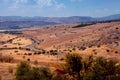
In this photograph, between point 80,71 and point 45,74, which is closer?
point 45,74

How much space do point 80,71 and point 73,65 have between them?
3.20 ft

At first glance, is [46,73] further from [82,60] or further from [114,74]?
[114,74]

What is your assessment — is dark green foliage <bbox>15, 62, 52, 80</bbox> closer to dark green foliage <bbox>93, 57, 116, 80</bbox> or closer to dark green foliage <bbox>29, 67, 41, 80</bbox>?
dark green foliage <bbox>29, 67, 41, 80</bbox>

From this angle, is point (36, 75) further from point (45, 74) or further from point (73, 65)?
point (73, 65)

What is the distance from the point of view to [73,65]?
3059 cm

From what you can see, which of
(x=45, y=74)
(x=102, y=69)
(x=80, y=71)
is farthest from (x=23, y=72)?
(x=102, y=69)

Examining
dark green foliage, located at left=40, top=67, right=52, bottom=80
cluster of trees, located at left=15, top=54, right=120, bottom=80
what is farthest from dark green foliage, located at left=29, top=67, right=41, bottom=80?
dark green foliage, located at left=40, top=67, right=52, bottom=80

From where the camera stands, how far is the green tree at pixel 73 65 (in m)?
30.5

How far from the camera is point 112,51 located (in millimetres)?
86500

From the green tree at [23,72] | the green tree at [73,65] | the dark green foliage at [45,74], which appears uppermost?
the green tree at [73,65]

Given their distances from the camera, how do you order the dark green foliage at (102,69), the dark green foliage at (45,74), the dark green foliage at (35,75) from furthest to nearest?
the dark green foliage at (35,75) → the dark green foliage at (45,74) → the dark green foliage at (102,69)

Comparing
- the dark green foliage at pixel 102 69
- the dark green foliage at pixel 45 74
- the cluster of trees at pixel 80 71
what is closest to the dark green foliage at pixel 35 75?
the cluster of trees at pixel 80 71

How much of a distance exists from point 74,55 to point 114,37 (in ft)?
402

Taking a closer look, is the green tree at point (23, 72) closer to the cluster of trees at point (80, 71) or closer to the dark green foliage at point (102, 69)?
the cluster of trees at point (80, 71)
